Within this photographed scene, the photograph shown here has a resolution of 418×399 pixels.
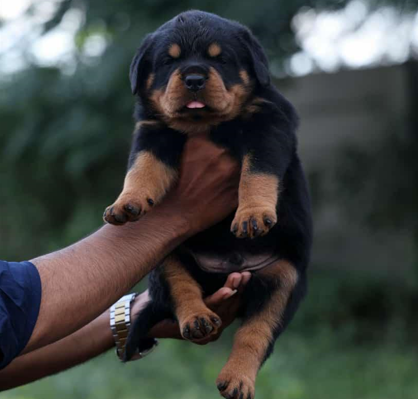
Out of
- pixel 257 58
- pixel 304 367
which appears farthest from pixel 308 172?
pixel 257 58

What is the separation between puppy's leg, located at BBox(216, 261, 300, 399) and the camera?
230 cm

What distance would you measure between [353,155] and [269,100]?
5.32 meters

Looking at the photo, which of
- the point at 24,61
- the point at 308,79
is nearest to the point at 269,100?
the point at 24,61

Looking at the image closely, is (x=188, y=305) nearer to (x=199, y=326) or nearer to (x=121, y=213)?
(x=199, y=326)

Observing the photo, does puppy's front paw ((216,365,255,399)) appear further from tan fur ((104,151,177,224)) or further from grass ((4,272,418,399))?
grass ((4,272,418,399))

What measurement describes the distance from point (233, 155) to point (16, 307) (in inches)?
40.5

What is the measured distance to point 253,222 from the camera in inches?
89.7

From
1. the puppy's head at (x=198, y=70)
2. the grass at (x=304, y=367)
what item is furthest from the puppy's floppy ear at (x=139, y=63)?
the grass at (x=304, y=367)

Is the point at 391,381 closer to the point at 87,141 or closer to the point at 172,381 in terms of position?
the point at 172,381

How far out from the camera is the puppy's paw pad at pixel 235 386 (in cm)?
226

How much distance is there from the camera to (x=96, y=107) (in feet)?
22.9

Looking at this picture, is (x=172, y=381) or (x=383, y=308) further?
(x=383, y=308)

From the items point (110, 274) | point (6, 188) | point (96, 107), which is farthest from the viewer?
point (6, 188)

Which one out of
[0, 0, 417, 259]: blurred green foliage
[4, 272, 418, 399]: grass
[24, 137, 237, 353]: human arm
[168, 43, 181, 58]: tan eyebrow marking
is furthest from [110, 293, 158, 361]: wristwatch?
[0, 0, 417, 259]: blurred green foliage
